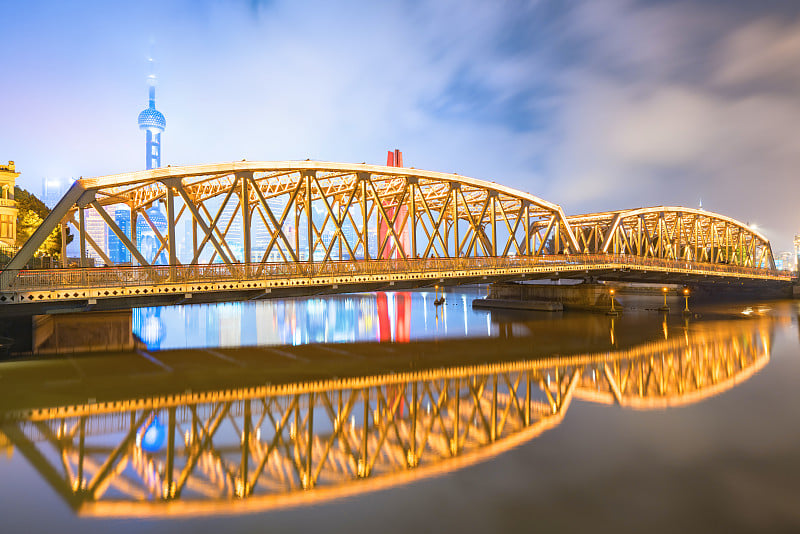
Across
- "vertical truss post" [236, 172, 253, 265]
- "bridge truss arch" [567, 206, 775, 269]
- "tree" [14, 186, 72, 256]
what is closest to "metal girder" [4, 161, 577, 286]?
"vertical truss post" [236, 172, 253, 265]

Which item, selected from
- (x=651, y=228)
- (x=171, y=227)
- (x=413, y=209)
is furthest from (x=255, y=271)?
(x=651, y=228)

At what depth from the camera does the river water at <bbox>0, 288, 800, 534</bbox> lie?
8703mm

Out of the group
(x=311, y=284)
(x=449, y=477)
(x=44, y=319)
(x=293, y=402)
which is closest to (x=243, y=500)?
(x=449, y=477)

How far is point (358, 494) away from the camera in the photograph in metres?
9.42

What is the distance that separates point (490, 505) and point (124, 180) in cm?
2491

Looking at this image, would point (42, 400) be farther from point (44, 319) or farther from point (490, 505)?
point (44, 319)

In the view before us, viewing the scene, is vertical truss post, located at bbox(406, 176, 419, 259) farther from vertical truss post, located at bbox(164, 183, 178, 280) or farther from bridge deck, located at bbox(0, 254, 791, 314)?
vertical truss post, located at bbox(164, 183, 178, 280)

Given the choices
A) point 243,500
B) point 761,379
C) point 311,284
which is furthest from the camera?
point 311,284

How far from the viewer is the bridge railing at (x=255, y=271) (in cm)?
2120

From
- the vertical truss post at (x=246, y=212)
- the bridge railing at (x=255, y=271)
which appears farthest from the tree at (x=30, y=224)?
the bridge railing at (x=255, y=271)

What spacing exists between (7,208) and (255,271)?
36870 millimetres

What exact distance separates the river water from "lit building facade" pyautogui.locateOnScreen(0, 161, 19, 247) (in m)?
28.6

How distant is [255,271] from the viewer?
25.8 m

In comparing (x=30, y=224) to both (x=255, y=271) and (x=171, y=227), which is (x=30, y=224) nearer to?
(x=171, y=227)
